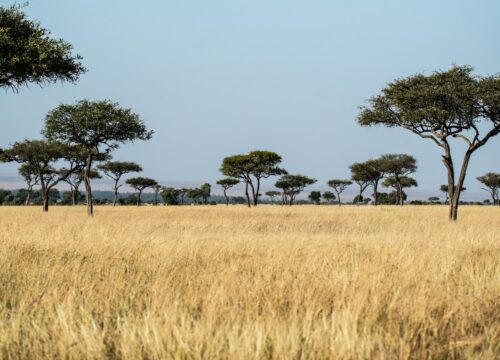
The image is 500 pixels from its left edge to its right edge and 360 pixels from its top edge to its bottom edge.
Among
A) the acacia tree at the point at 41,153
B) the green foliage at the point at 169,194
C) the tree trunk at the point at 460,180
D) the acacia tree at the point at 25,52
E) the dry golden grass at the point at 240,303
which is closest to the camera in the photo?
the dry golden grass at the point at 240,303

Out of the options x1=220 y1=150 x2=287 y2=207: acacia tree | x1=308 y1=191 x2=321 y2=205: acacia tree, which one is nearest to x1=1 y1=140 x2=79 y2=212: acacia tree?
x1=220 y1=150 x2=287 y2=207: acacia tree

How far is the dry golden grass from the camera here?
3.60 m

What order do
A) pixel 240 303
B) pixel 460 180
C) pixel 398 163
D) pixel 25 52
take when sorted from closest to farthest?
pixel 240 303
pixel 25 52
pixel 460 180
pixel 398 163

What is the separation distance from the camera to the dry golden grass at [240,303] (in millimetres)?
3600

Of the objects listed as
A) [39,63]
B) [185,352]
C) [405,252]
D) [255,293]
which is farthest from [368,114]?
[185,352]

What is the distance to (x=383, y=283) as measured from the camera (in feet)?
20.2

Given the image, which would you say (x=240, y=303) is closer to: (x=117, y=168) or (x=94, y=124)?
(x=94, y=124)

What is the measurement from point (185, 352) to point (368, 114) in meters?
30.8

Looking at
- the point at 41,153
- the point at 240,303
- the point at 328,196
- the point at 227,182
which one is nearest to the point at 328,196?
the point at 328,196

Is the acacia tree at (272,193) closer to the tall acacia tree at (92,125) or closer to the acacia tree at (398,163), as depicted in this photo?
the acacia tree at (398,163)

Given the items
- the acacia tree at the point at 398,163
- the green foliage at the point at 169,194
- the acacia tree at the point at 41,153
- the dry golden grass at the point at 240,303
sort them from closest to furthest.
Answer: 1. the dry golden grass at the point at 240,303
2. the acacia tree at the point at 41,153
3. the acacia tree at the point at 398,163
4. the green foliage at the point at 169,194

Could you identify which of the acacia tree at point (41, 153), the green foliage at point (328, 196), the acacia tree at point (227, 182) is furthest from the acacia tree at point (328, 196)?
the acacia tree at point (41, 153)

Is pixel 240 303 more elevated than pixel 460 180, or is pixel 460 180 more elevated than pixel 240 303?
pixel 460 180

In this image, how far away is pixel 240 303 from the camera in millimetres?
5055
